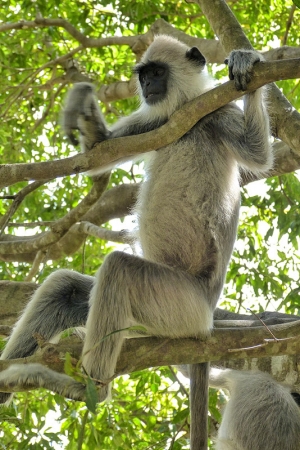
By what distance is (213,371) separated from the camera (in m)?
4.58

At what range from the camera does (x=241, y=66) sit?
10.1ft

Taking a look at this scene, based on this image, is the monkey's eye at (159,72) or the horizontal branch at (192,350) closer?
the horizontal branch at (192,350)

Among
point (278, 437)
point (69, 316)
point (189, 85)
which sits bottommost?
point (278, 437)

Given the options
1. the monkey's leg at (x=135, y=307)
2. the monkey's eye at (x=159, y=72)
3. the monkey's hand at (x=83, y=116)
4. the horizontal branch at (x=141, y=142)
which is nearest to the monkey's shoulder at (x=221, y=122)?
A: the monkey's eye at (x=159, y=72)

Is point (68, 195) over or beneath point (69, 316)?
over

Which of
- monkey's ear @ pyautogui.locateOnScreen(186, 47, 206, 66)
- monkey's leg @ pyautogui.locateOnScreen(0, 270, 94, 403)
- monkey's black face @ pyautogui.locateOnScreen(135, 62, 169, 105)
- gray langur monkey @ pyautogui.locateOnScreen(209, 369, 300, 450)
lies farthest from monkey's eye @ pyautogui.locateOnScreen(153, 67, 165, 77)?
gray langur monkey @ pyautogui.locateOnScreen(209, 369, 300, 450)

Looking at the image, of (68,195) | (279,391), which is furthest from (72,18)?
(279,391)

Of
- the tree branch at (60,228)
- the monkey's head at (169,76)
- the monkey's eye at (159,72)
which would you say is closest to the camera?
the monkey's head at (169,76)

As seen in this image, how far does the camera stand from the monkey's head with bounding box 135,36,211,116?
4.10 metres

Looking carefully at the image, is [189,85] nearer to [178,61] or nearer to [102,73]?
[178,61]

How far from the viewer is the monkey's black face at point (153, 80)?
411 cm

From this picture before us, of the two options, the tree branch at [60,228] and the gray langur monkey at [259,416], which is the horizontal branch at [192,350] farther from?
the tree branch at [60,228]

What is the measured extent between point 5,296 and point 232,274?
1.97 m

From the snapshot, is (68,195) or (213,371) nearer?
(213,371)
